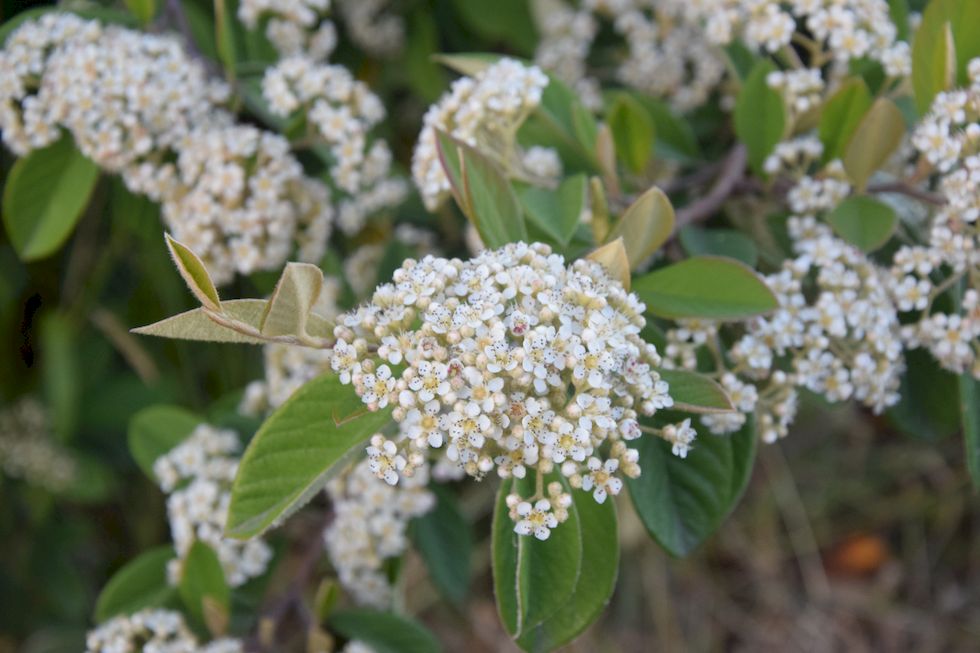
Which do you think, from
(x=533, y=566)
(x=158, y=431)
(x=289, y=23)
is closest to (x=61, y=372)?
(x=158, y=431)

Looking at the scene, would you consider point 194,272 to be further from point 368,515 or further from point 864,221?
point 864,221

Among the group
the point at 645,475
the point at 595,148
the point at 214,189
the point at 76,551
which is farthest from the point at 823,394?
the point at 76,551

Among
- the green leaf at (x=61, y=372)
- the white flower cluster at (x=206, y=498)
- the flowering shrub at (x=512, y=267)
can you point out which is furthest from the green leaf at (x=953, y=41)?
the green leaf at (x=61, y=372)

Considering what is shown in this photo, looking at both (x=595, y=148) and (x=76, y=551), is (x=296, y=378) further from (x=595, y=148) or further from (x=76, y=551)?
(x=76, y=551)

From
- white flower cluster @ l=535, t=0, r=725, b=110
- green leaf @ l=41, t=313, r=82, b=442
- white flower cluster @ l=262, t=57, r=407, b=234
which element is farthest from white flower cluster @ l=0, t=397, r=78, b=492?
white flower cluster @ l=535, t=0, r=725, b=110

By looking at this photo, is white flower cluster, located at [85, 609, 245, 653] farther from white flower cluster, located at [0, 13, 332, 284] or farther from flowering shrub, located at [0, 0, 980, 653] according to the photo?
white flower cluster, located at [0, 13, 332, 284]

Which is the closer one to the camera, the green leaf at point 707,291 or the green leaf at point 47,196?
the green leaf at point 707,291

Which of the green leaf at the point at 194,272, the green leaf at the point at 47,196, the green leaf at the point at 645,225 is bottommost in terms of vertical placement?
the green leaf at the point at 47,196

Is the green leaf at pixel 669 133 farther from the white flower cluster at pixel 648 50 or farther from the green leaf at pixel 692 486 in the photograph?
the green leaf at pixel 692 486
